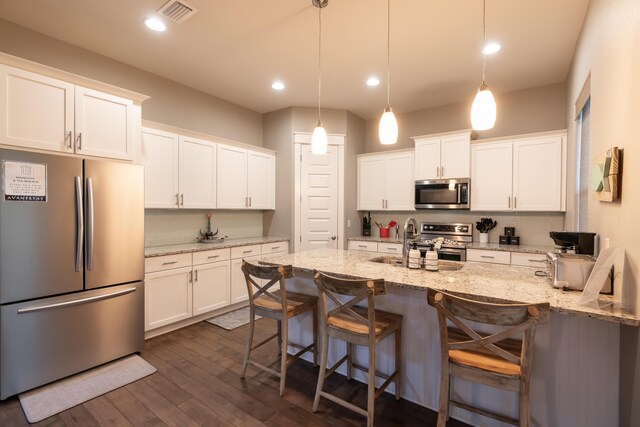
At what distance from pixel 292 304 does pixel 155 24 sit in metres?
2.74

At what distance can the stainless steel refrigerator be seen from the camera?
7.04 ft

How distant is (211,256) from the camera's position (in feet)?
12.2

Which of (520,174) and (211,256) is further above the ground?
(520,174)

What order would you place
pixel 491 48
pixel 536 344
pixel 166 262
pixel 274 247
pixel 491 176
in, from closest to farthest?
1. pixel 536 344
2. pixel 491 48
3. pixel 166 262
4. pixel 491 176
5. pixel 274 247

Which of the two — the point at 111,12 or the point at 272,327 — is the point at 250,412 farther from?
the point at 111,12

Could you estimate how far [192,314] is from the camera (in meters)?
3.50

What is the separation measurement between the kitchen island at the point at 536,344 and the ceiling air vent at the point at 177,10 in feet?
7.50

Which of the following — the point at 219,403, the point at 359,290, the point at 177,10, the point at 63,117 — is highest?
the point at 177,10

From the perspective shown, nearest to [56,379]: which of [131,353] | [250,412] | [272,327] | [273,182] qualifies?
[131,353]

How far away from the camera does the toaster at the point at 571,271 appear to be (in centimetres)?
166

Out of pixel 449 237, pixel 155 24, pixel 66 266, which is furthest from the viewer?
pixel 449 237

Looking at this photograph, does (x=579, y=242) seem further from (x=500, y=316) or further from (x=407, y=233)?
(x=500, y=316)

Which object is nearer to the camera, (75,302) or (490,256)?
(75,302)

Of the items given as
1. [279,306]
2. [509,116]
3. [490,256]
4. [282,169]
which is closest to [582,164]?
[490,256]
